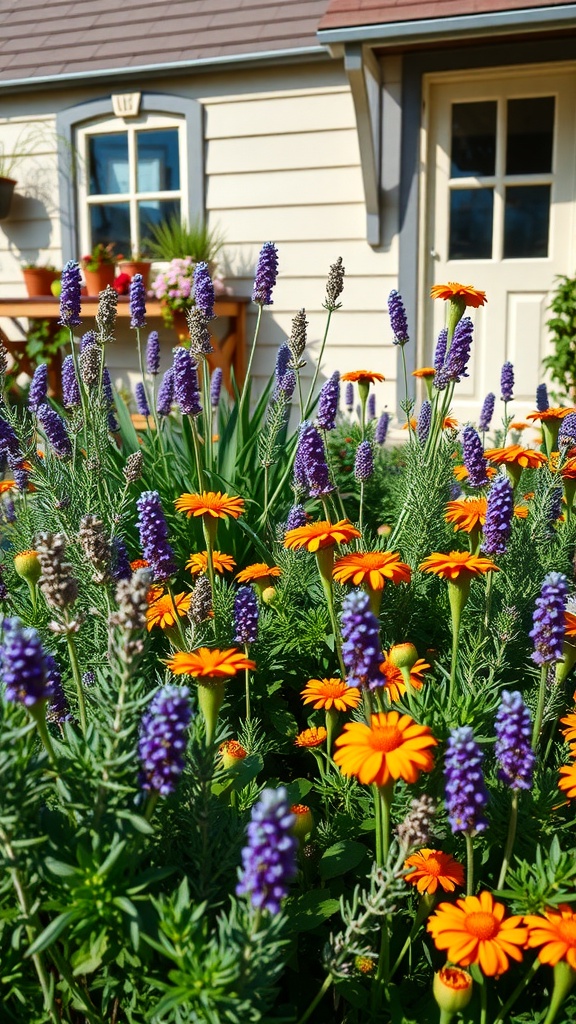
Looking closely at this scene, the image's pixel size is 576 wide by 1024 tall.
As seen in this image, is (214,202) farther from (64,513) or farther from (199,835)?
(199,835)

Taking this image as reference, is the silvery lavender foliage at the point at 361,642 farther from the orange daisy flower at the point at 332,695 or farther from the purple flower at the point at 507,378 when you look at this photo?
the purple flower at the point at 507,378

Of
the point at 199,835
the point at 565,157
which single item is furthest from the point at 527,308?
the point at 199,835

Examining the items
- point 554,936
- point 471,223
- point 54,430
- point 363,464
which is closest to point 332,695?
point 554,936

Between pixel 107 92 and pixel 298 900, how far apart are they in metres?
6.00

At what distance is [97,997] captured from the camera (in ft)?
3.83

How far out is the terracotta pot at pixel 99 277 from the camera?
5.83 metres

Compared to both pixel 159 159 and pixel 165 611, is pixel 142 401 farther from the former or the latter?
pixel 159 159

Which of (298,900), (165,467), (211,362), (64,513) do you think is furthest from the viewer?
(211,362)

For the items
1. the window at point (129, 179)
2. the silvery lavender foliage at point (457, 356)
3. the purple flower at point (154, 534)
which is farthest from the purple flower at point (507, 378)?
the window at point (129, 179)

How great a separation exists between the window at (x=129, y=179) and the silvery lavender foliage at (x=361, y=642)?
5.52m

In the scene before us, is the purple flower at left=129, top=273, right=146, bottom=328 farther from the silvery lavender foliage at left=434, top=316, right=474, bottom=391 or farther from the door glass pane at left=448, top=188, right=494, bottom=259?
the door glass pane at left=448, top=188, right=494, bottom=259

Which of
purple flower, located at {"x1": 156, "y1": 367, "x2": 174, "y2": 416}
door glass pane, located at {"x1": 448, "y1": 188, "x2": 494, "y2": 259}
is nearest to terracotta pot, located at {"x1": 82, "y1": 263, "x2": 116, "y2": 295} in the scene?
door glass pane, located at {"x1": 448, "y1": 188, "x2": 494, "y2": 259}

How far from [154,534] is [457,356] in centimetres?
95

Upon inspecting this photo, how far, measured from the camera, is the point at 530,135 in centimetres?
512
